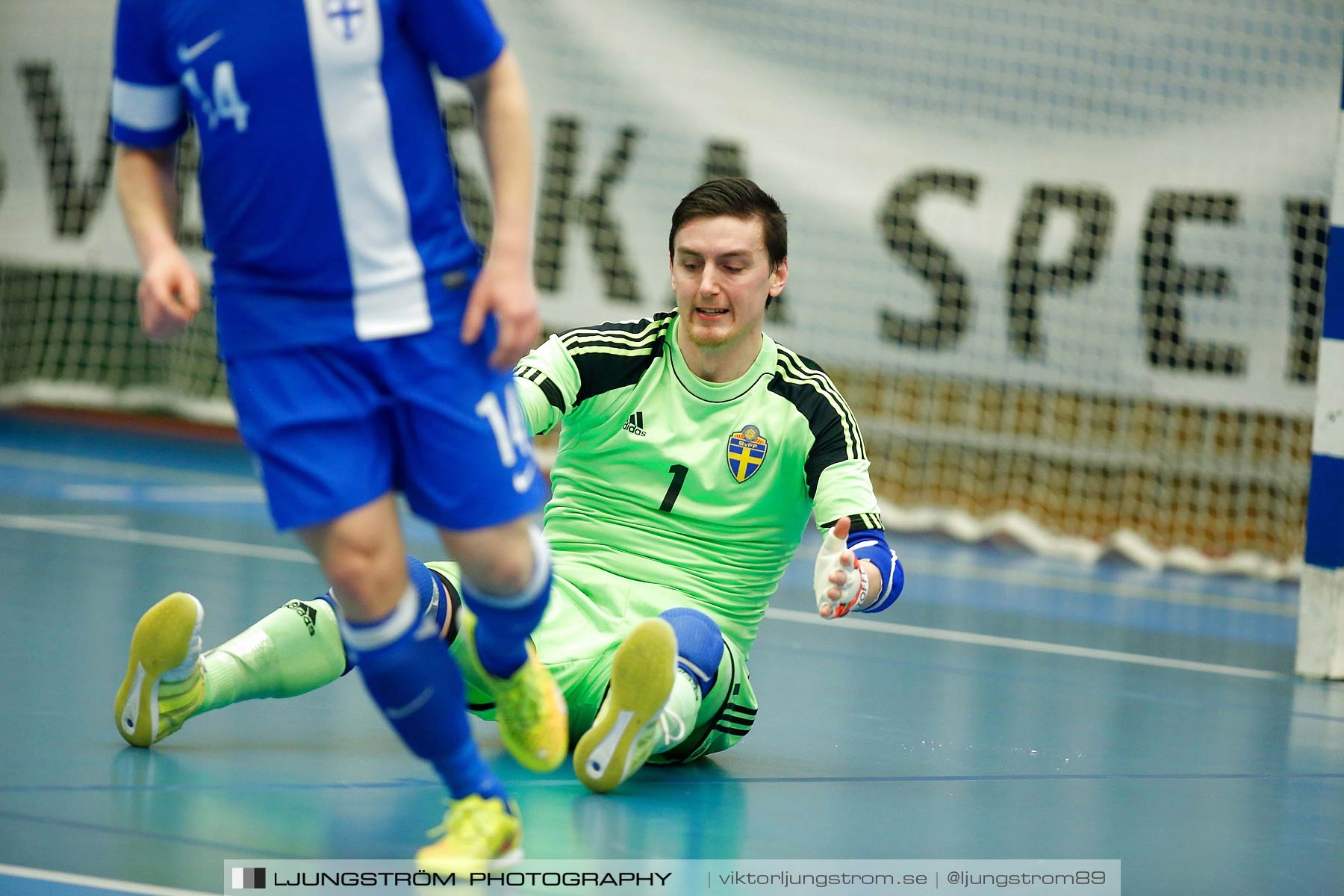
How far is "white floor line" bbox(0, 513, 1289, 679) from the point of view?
5.05 meters

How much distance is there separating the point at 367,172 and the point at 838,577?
107cm

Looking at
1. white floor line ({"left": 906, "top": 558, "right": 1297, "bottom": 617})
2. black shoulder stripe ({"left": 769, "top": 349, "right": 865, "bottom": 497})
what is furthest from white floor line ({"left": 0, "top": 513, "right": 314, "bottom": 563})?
black shoulder stripe ({"left": 769, "top": 349, "right": 865, "bottom": 497})

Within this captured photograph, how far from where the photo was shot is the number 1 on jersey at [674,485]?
3281 mm

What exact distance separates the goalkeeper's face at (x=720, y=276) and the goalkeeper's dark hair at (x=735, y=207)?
0.04 ft

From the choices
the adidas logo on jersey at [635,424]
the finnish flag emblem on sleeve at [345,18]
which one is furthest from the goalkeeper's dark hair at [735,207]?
the finnish flag emblem on sleeve at [345,18]

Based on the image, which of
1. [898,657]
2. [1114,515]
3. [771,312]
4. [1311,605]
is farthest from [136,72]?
[1114,515]

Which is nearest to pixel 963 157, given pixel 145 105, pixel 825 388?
pixel 825 388

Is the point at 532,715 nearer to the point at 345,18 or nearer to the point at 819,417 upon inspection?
the point at 819,417

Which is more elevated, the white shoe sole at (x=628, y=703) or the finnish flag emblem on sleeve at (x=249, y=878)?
the white shoe sole at (x=628, y=703)

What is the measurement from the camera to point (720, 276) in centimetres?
320

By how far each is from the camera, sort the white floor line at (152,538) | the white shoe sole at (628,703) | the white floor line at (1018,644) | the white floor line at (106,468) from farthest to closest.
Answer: the white floor line at (106,468)
the white floor line at (152,538)
the white floor line at (1018,644)
the white shoe sole at (628,703)

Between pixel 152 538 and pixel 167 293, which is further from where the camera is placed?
pixel 152 538

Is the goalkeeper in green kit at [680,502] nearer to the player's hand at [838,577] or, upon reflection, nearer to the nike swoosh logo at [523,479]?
the player's hand at [838,577]

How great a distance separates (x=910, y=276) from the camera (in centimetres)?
790
